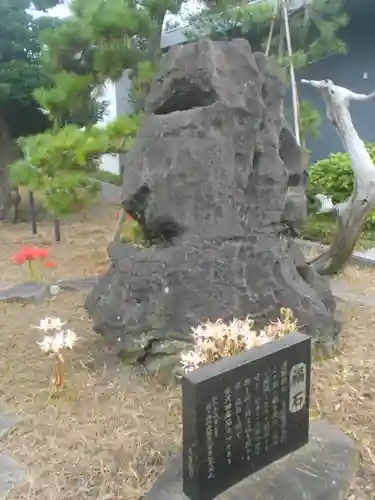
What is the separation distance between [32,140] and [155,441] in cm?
300

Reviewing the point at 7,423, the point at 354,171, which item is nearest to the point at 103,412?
the point at 7,423

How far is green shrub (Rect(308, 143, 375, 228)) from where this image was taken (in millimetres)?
6965

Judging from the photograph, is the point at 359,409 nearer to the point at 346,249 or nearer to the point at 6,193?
the point at 346,249

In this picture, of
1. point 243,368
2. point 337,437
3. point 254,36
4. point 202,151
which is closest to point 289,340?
point 243,368

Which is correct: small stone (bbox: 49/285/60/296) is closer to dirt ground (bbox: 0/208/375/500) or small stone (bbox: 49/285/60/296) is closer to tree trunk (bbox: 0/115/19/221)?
dirt ground (bbox: 0/208/375/500)

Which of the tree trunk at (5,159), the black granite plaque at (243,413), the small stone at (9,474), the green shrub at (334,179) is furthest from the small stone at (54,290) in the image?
the tree trunk at (5,159)

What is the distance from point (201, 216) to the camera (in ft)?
10.7

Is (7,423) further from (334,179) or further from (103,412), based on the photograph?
(334,179)

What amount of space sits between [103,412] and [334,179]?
5.24 meters

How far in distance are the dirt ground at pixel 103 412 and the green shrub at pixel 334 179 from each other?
10.2 feet

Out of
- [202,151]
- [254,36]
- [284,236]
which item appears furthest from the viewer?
[254,36]

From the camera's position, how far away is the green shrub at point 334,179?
6965 millimetres

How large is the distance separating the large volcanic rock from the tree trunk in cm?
575

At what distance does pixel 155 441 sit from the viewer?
2488 mm
